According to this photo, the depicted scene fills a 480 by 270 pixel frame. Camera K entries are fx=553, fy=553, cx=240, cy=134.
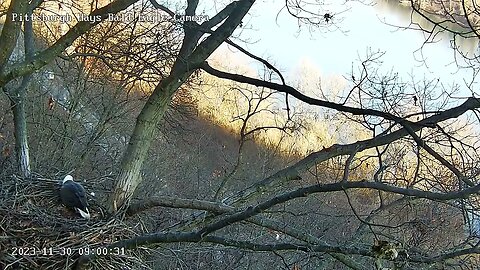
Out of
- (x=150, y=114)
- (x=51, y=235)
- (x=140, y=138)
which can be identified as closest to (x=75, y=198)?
(x=51, y=235)

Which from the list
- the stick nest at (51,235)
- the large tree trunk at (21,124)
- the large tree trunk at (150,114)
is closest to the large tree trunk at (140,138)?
the large tree trunk at (150,114)

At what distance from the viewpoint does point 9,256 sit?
2.43 m

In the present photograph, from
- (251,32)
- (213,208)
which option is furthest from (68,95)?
(213,208)

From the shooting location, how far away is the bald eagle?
275 cm

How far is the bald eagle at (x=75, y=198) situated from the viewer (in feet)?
9.02

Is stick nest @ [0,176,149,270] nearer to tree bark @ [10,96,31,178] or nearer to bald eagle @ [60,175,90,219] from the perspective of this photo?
bald eagle @ [60,175,90,219]

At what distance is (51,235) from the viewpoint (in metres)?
2.55

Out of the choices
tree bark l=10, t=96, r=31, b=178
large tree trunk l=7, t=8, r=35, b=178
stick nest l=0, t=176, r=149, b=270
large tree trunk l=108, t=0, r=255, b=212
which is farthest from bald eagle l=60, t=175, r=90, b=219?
large tree trunk l=7, t=8, r=35, b=178

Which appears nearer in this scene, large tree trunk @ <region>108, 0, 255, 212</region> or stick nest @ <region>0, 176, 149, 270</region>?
stick nest @ <region>0, 176, 149, 270</region>

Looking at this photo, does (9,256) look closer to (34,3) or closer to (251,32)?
(34,3)

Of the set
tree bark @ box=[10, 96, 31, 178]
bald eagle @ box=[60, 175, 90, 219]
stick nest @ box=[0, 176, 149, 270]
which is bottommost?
stick nest @ box=[0, 176, 149, 270]

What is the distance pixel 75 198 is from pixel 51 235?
259 mm

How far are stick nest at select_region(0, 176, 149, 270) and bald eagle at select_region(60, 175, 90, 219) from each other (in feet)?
0.11

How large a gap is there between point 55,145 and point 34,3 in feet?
9.99
